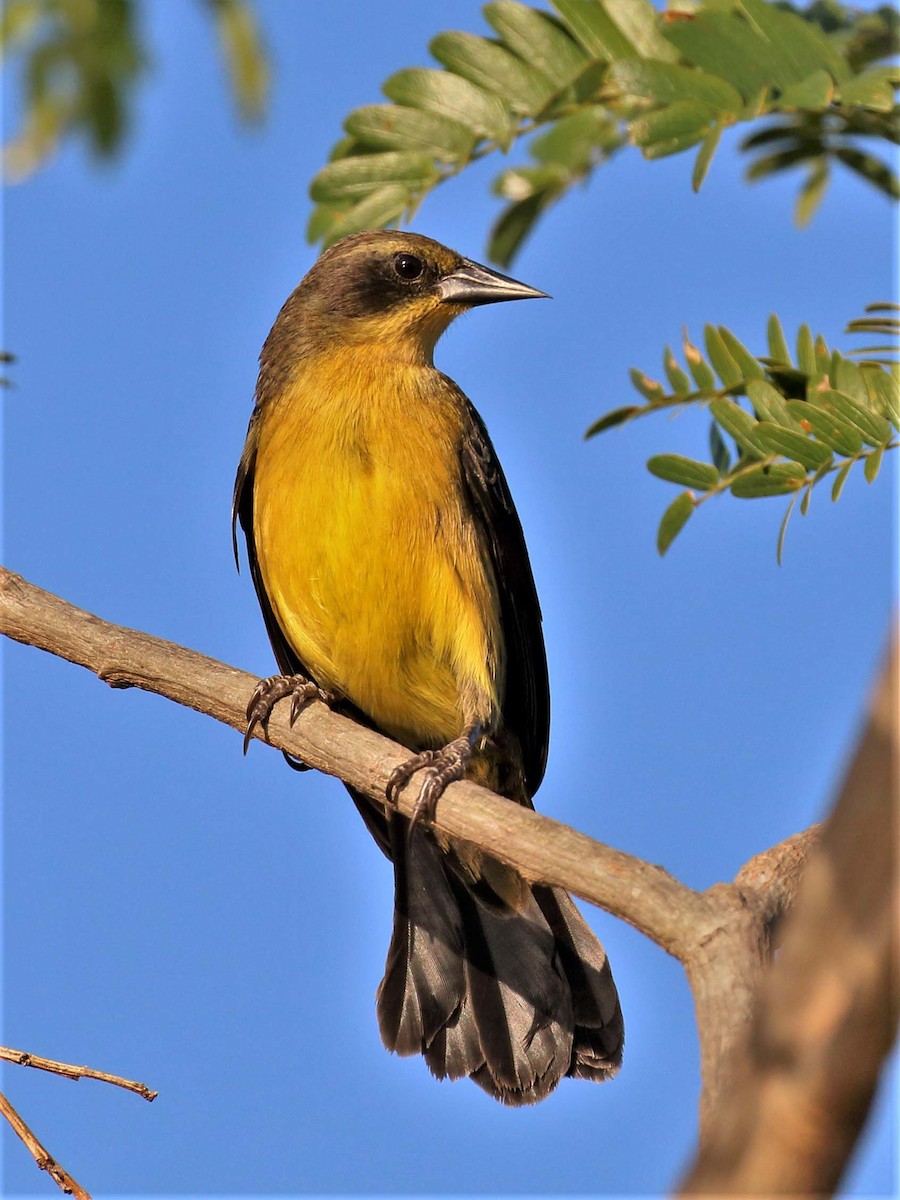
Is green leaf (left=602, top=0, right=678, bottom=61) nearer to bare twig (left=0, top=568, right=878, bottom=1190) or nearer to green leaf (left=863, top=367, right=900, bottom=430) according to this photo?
green leaf (left=863, top=367, right=900, bottom=430)

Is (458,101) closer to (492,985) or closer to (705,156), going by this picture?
(705,156)

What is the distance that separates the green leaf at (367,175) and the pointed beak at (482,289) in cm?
119

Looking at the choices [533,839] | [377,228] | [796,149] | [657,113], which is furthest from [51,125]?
[796,149]

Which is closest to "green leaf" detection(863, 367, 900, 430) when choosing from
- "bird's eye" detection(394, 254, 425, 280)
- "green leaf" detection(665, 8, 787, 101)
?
"green leaf" detection(665, 8, 787, 101)

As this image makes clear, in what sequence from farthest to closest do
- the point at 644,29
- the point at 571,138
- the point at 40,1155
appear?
the point at 644,29 → the point at 571,138 → the point at 40,1155

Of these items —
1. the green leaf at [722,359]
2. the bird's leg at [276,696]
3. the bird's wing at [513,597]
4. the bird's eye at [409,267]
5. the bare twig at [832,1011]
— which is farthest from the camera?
the bird's eye at [409,267]

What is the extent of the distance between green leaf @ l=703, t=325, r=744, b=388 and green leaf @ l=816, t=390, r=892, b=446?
459mm

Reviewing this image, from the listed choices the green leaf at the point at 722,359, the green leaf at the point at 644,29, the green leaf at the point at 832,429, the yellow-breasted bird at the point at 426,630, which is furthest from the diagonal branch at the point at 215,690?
the green leaf at the point at 644,29

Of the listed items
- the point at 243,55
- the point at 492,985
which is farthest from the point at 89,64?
the point at 492,985

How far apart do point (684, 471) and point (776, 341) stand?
1.70 ft

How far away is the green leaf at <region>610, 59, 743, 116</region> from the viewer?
393 centimetres

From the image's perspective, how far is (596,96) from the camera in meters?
4.30

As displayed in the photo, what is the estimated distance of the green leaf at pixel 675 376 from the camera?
14.8 ft

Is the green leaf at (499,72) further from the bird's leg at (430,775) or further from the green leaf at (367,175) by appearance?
the bird's leg at (430,775)
